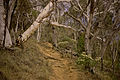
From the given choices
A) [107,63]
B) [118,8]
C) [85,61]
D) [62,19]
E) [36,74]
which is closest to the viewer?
[36,74]

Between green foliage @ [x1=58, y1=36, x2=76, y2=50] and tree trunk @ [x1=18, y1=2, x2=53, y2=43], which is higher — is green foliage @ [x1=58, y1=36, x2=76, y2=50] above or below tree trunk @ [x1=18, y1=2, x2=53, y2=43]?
below

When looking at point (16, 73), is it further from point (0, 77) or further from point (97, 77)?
point (97, 77)

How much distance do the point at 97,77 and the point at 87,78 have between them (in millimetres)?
580

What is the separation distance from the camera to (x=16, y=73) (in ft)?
14.7

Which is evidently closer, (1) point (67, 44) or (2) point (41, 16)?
(2) point (41, 16)

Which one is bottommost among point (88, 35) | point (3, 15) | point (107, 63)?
point (107, 63)

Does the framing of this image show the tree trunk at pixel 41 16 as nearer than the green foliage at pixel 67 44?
Yes

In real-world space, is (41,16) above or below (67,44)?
above

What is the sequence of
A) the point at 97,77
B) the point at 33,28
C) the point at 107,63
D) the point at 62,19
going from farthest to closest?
the point at 62,19
the point at 107,63
the point at 97,77
the point at 33,28

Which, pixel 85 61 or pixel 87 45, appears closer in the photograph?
pixel 85 61

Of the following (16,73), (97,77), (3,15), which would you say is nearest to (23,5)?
(3,15)

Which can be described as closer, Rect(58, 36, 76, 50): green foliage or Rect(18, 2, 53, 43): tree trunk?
Rect(18, 2, 53, 43): tree trunk

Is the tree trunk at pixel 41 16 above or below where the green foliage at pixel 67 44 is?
above

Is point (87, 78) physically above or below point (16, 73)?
below
